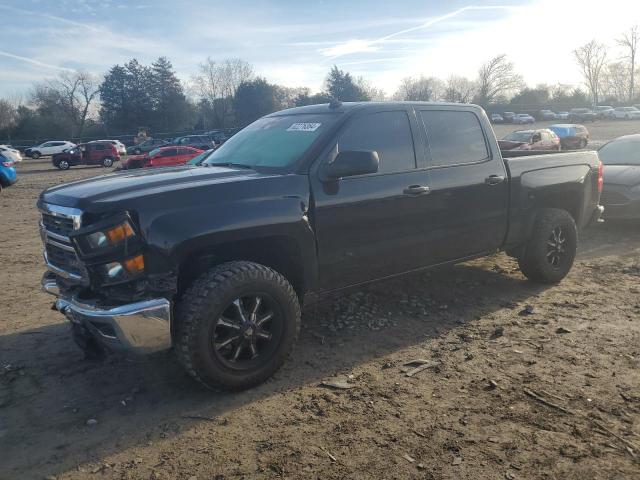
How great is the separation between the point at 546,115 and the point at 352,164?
72264 millimetres

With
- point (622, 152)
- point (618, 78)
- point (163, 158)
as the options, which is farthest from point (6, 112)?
point (618, 78)

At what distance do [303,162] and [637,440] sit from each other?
2.75m

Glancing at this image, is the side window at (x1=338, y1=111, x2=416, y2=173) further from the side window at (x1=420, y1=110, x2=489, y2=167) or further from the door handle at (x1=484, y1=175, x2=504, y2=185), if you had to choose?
the door handle at (x1=484, y1=175, x2=504, y2=185)

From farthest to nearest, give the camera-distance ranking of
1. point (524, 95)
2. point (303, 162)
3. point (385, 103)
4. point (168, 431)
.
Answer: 1. point (524, 95)
2. point (385, 103)
3. point (303, 162)
4. point (168, 431)

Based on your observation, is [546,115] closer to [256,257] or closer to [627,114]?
[627,114]

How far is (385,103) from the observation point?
4426mm

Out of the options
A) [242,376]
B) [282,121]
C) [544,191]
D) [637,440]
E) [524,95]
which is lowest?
[637,440]

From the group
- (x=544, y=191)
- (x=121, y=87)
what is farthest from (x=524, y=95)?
(x=544, y=191)

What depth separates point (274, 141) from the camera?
4352 mm

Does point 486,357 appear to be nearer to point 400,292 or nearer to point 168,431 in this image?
point 400,292

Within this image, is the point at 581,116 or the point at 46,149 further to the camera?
the point at 581,116

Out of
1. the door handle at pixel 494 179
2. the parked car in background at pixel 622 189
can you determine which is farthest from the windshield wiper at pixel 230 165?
the parked car in background at pixel 622 189

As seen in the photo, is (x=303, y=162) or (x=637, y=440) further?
(x=303, y=162)

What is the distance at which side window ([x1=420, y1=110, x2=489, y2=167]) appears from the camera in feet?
15.0
